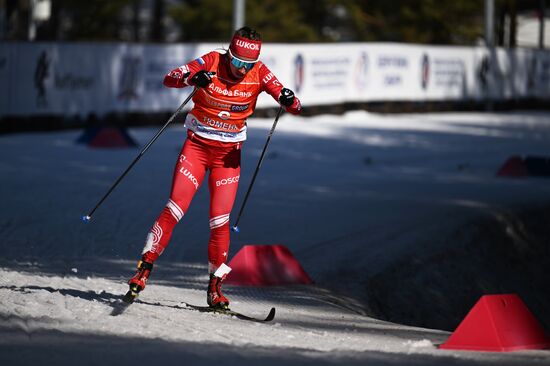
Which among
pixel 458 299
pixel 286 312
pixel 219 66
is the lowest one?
pixel 458 299

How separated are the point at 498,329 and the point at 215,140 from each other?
2431mm

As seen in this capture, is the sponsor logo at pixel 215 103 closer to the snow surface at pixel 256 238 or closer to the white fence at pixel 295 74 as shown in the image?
the snow surface at pixel 256 238

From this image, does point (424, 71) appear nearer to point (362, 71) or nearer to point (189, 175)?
point (362, 71)

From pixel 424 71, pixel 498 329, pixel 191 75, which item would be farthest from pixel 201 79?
pixel 424 71

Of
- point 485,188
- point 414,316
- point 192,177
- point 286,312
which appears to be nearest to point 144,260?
point 192,177

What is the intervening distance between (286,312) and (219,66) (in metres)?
1.98

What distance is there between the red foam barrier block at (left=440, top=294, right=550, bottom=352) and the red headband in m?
2.37

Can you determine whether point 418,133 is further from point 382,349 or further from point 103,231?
point 382,349

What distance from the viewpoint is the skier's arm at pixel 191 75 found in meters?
8.19

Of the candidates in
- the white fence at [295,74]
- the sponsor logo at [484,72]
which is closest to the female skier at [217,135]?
the white fence at [295,74]

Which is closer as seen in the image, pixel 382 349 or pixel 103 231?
pixel 382 349

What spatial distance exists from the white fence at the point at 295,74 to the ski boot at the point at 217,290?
46.8ft

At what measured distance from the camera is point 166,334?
743 centimetres

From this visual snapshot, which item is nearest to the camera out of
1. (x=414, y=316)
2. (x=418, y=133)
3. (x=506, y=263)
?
(x=414, y=316)
